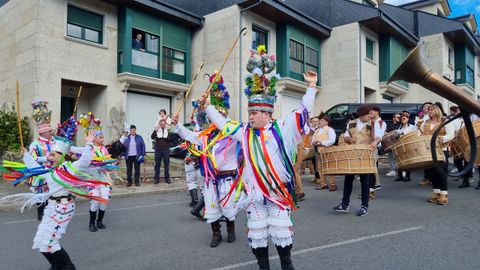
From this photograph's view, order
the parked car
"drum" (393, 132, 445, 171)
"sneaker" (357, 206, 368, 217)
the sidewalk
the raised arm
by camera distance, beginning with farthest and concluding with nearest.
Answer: the parked car < the sidewalk < "drum" (393, 132, 445, 171) < "sneaker" (357, 206, 368, 217) < the raised arm

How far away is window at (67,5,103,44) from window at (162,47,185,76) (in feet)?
10.5

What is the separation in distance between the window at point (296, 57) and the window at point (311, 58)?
60 centimetres

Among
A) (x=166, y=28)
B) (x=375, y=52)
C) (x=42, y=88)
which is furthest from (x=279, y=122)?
(x=375, y=52)

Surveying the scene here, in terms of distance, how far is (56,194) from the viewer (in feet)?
12.5

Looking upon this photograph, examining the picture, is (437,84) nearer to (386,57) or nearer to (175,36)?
(175,36)

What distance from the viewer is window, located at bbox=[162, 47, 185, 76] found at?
18.3 m

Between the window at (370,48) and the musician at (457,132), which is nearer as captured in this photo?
the musician at (457,132)

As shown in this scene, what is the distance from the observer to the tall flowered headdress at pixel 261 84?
12.3ft

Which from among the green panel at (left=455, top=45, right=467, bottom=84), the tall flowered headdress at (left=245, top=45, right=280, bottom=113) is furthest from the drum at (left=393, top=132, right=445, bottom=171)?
the green panel at (left=455, top=45, right=467, bottom=84)

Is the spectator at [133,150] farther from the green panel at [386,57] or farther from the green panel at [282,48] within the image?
the green panel at [386,57]

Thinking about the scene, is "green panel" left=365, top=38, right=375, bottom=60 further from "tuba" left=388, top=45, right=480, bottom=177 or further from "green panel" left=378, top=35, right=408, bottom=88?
"tuba" left=388, top=45, right=480, bottom=177

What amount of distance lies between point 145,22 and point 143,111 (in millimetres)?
4116

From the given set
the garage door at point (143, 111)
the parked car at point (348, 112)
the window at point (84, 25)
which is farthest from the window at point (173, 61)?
the parked car at point (348, 112)

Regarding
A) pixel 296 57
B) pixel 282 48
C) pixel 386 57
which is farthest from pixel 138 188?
pixel 386 57
